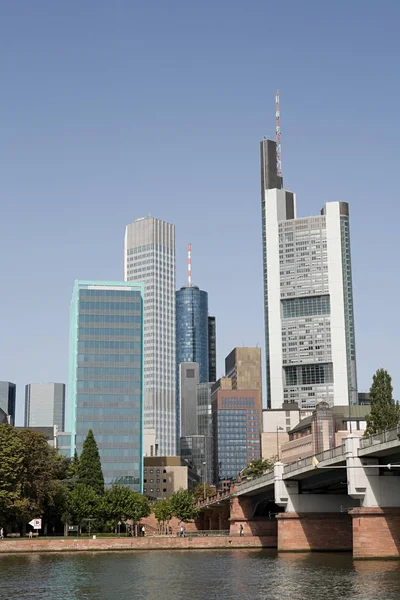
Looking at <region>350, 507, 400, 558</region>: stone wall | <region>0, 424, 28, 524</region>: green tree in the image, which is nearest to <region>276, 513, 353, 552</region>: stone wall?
<region>350, 507, 400, 558</region>: stone wall

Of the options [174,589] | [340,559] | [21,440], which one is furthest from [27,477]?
[174,589]

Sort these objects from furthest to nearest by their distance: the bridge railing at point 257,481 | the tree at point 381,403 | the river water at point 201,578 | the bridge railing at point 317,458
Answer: the tree at point 381,403 < the bridge railing at point 257,481 < the bridge railing at point 317,458 < the river water at point 201,578

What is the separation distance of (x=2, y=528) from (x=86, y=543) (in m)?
13.5

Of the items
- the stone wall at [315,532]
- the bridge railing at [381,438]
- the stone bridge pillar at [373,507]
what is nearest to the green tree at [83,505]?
the stone wall at [315,532]

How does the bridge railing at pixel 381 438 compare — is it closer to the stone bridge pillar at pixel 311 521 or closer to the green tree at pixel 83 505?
the stone bridge pillar at pixel 311 521

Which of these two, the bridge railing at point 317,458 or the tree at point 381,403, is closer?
the bridge railing at point 317,458

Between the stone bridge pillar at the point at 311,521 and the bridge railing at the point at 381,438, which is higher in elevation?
the bridge railing at the point at 381,438

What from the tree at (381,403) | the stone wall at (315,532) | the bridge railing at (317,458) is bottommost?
the stone wall at (315,532)

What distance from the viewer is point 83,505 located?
443ft

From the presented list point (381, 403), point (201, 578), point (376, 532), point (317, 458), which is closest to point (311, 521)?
point (317, 458)

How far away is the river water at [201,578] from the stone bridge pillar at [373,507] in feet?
9.06

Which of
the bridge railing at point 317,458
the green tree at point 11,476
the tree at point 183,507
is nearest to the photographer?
the bridge railing at point 317,458

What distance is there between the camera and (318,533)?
319ft

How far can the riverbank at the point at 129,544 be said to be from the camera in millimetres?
102750
